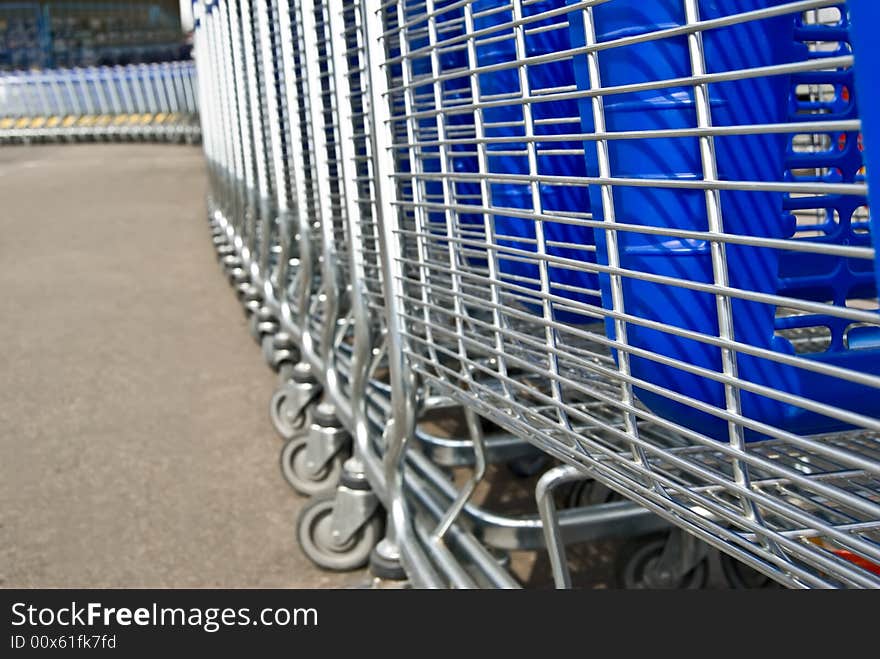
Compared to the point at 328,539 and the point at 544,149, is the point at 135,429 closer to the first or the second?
the point at 328,539

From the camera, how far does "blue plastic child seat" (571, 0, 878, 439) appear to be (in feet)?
3.34

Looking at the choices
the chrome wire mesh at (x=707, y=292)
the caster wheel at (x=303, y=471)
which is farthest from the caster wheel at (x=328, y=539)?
the chrome wire mesh at (x=707, y=292)

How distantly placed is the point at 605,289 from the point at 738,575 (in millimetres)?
1204

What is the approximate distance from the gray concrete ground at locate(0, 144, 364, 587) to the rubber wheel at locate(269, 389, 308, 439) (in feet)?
0.21

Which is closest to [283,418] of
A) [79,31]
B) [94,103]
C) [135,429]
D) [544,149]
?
[135,429]

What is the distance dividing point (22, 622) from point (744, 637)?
1.21m

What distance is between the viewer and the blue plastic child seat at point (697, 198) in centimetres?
102

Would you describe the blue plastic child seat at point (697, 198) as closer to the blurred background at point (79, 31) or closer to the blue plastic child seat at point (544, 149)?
the blue plastic child seat at point (544, 149)

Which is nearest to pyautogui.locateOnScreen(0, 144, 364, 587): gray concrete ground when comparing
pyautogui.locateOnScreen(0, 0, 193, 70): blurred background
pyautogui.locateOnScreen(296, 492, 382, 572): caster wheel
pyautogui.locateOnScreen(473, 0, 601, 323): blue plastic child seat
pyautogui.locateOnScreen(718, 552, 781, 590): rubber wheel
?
pyautogui.locateOnScreen(296, 492, 382, 572): caster wheel

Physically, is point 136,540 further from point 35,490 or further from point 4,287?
point 4,287

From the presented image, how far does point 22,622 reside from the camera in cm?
170

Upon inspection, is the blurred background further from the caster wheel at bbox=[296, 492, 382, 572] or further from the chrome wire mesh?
Result: the chrome wire mesh

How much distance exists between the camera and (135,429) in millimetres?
3551

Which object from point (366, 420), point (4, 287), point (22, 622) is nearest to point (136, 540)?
point (366, 420)
